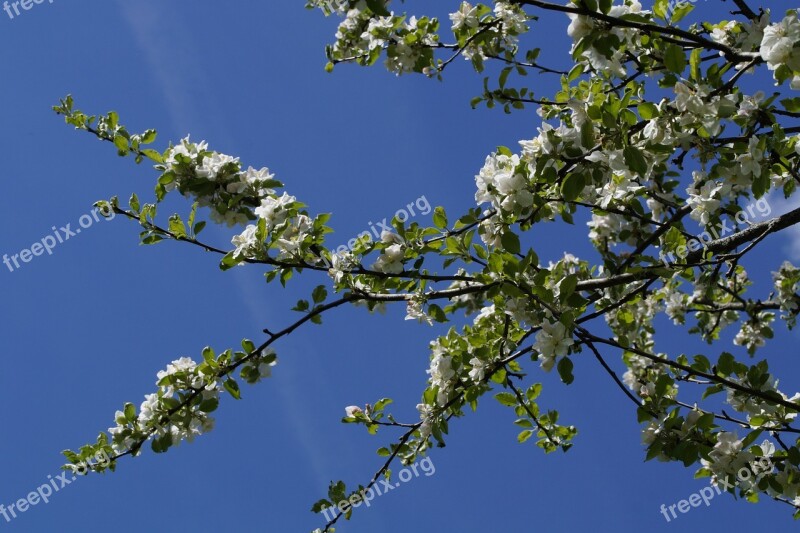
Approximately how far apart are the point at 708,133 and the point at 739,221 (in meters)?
1.01

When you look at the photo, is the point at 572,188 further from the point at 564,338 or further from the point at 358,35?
the point at 358,35

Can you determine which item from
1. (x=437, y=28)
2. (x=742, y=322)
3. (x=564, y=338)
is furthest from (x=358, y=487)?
(x=742, y=322)

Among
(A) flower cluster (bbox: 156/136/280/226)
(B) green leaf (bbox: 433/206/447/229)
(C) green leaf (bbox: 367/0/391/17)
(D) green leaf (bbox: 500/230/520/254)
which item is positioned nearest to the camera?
(C) green leaf (bbox: 367/0/391/17)

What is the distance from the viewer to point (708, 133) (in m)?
2.27

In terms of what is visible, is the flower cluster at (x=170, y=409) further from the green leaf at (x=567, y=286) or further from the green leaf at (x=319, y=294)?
the green leaf at (x=567, y=286)

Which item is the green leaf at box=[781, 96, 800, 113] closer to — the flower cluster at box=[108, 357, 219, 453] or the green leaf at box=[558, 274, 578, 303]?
the green leaf at box=[558, 274, 578, 303]

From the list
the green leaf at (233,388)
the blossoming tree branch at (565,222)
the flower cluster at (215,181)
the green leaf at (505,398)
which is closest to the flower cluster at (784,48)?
the blossoming tree branch at (565,222)

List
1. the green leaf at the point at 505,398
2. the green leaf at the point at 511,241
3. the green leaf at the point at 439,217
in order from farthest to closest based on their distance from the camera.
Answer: the green leaf at the point at 505,398
the green leaf at the point at 439,217
the green leaf at the point at 511,241

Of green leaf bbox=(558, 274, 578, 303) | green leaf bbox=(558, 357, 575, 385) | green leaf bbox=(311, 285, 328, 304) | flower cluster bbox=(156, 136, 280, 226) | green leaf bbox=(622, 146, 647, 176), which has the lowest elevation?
green leaf bbox=(558, 357, 575, 385)

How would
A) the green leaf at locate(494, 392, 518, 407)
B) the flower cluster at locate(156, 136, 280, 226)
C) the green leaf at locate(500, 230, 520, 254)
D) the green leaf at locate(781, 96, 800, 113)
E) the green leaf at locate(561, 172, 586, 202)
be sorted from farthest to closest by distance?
the green leaf at locate(494, 392, 518, 407)
the flower cluster at locate(156, 136, 280, 226)
the green leaf at locate(500, 230, 520, 254)
the green leaf at locate(781, 96, 800, 113)
the green leaf at locate(561, 172, 586, 202)

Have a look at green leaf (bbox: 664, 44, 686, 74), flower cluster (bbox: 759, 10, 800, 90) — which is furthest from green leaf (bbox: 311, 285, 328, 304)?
flower cluster (bbox: 759, 10, 800, 90)

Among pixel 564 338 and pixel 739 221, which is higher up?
pixel 739 221

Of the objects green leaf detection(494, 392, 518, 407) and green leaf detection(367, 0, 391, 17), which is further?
green leaf detection(494, 392, 518, 407)

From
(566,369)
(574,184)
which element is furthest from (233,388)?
(574,184)
